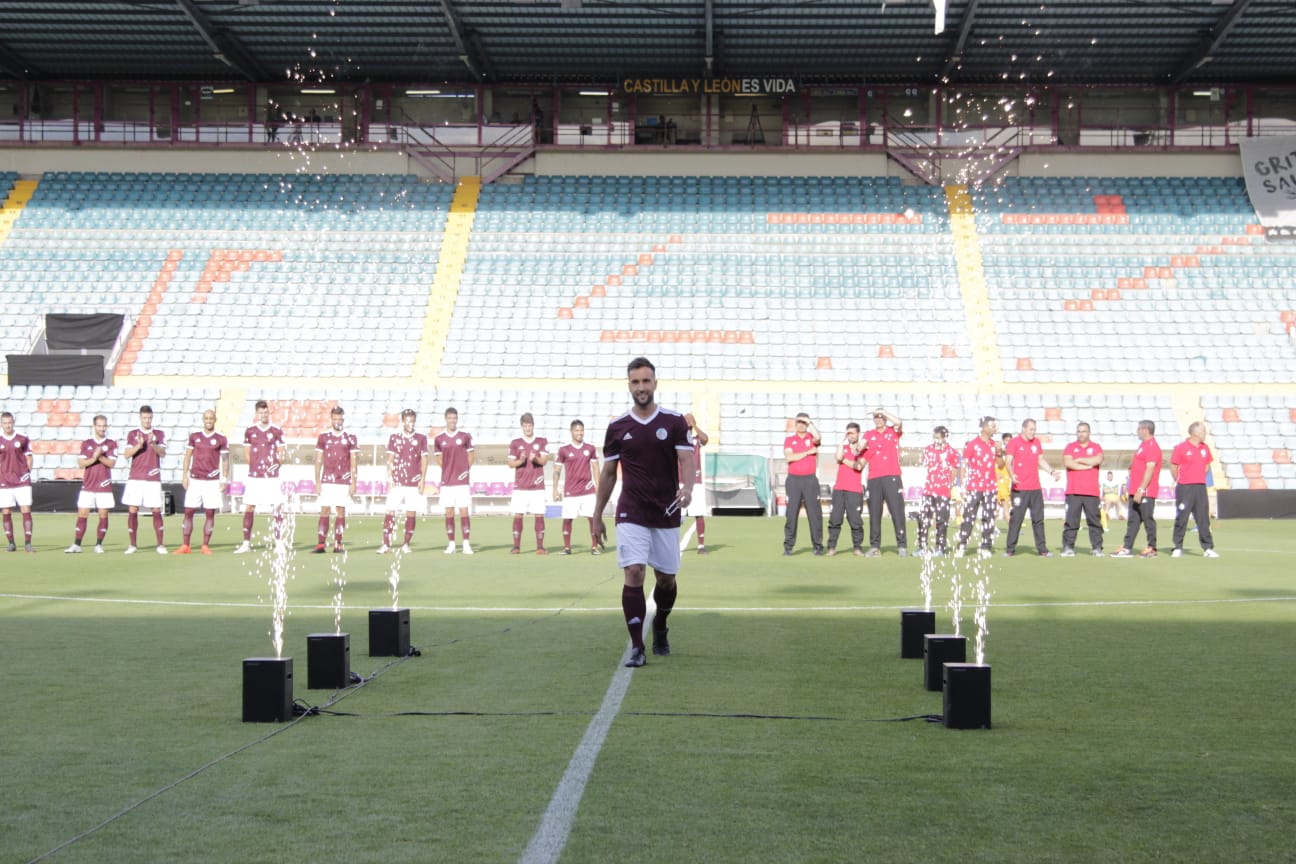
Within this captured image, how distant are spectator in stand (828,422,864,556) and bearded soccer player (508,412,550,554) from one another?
14.1ft

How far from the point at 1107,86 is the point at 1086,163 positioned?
2269mm

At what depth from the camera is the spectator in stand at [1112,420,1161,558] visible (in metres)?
19.0

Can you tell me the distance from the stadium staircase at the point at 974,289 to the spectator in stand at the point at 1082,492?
13528 millimetres

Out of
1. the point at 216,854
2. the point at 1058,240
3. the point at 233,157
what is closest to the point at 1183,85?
the point at 1058,240

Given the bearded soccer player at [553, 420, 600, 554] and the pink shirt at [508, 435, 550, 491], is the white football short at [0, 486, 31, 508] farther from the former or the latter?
the bearded soccer player at [553, 420, 600, 554]

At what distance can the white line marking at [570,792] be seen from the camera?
4391 millimetres

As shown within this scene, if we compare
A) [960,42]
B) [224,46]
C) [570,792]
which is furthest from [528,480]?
[224,46]

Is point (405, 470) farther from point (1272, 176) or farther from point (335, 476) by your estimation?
point (1272, 176)

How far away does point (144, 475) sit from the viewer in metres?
19.8

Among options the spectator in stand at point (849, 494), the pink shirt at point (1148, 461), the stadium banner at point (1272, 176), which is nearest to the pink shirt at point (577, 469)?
the spectator in stand at point (849, 494)

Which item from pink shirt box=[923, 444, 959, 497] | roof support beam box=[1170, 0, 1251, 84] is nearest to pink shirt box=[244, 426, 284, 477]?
pink shirt box=[923, 444, 959, 497]

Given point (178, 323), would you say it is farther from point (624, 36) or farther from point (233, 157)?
point (624, 36)

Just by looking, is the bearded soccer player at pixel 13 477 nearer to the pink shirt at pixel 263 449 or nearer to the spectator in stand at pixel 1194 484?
the pink shirt at pixel 263 449

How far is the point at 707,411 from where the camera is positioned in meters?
32.9
